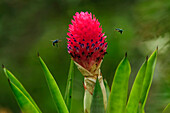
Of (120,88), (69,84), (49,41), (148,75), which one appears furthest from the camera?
(49,41)

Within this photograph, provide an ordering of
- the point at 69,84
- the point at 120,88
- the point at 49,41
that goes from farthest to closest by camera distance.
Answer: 1. the point at 49,41
2. the point at 69,84
3. the point at 120,88

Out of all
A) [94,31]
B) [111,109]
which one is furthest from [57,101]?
[94,31]

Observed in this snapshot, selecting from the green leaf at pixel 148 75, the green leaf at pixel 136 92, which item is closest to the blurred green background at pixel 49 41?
the green leaf at pixel 148 75

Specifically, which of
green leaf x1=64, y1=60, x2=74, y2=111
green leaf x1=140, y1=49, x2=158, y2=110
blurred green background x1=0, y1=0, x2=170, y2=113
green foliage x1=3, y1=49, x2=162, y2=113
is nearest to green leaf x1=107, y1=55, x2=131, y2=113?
green foliage x1=3, y1=49, x2=162, y2=113

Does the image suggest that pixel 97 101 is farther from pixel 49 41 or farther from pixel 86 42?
pixel 49 41

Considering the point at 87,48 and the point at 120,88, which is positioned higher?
the point at 87,48

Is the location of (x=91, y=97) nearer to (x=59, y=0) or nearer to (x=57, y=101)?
(x=57, y=101)

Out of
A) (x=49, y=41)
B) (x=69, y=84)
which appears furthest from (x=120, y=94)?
(x=49, y=41)

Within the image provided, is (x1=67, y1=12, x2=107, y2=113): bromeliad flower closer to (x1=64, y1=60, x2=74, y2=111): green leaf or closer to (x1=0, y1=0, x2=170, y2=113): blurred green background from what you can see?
(x1=64, y1=60, x2=74, y2=111): green leaf
